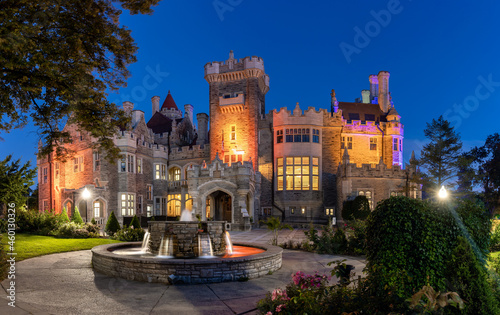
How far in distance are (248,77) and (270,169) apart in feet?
31.0

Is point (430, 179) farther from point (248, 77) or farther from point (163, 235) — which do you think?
point (163, 235)

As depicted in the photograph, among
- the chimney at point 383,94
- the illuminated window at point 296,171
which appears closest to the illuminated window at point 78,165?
the illuminated window at point 296,171

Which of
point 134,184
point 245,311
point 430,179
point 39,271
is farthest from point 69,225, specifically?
point 430,179

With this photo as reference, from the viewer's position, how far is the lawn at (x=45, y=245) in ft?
48.1

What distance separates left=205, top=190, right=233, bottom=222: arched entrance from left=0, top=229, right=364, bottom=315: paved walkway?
72.8 feet

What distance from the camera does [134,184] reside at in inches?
1355

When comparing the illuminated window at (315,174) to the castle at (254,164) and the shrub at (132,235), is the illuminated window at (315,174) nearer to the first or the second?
the castle at (254,164)

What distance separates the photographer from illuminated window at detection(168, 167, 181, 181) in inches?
1586

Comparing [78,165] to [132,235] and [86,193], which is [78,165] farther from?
[132,235]

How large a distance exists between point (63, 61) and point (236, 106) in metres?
25.3

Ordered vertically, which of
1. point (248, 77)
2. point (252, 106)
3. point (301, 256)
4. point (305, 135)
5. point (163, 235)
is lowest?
point (301, 256)

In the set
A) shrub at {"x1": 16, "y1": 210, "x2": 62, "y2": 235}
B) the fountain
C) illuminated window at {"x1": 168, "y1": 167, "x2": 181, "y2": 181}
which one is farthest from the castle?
the fountain

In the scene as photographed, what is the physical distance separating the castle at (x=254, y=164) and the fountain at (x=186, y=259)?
15817 mm

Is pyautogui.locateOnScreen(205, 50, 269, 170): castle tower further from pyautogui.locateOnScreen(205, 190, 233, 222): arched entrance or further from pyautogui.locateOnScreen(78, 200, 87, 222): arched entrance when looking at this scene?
pyautogui.locateOnScreen(78, 200, 87, 222): arched entrance
